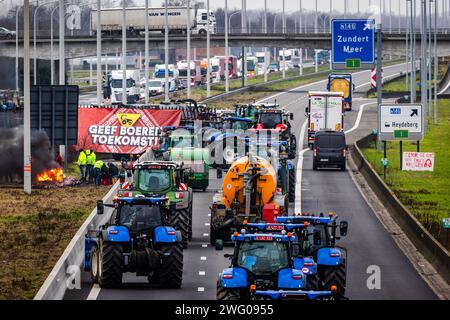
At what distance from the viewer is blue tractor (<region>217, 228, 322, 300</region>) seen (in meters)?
25.8

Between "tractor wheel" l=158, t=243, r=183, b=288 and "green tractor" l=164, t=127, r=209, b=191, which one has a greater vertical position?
"green tractor" l=164, t=127, r=209, b=191

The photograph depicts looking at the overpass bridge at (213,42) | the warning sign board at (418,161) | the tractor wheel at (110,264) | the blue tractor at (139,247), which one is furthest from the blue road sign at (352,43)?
the overpass bridge at (213,42)

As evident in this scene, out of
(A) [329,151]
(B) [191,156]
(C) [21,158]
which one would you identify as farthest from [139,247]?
(A) [329,151]

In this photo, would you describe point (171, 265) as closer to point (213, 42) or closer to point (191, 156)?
point (191, 156)

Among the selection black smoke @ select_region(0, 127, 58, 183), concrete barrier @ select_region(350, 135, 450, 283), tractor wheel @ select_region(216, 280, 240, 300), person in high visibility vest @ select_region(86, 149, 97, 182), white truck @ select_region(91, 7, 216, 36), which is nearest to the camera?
tractor wheel @ select_region(216, 280, 240, 300)

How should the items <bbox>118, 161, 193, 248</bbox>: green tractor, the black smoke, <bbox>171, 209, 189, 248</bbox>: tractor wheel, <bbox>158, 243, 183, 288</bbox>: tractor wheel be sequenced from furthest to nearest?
the black smoke → <bbox>118, 161, 193, 248</bbox>: green tractor → <bbox>171, 209, 189, 248</bbox>: tractor wheel → <bbox>158, 243, 183, 288</bbox>: tractor wheel

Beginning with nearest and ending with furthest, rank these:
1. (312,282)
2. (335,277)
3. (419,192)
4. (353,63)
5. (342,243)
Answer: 1. (312,282)
2. (335,277)
3. (342,243)
4. (419,192)
5. (353,63)

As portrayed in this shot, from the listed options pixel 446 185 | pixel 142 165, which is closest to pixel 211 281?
pixel 142 165

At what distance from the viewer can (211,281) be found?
3412cm

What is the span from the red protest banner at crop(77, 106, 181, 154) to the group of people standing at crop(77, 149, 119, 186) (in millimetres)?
9321

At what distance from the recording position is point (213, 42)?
158m

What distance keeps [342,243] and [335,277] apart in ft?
45.5

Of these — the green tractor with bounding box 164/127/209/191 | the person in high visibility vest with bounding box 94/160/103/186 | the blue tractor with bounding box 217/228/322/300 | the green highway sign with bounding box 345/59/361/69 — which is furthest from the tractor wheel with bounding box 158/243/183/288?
the green highway sign with bounding box 345/59/361/69

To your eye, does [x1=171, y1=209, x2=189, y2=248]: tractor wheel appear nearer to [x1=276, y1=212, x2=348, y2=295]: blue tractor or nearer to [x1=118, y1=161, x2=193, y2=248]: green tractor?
[x1=118, y1=161, x2=193, y2=248]: green tractor
